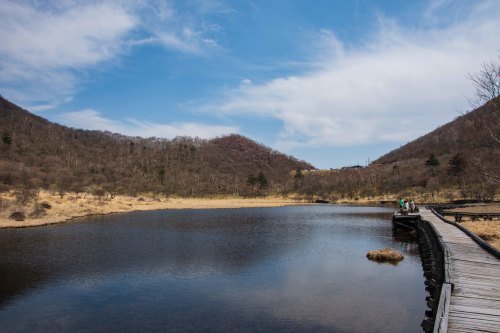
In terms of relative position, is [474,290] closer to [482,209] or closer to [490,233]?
[490,233]

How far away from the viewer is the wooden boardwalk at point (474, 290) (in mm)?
12227

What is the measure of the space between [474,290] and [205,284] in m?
14.5

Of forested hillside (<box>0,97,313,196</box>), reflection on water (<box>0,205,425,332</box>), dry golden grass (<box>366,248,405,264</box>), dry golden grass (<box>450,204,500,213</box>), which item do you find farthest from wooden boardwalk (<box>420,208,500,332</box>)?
forested hillside (<box>0,97,313,196</box>)

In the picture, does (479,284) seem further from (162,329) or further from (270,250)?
(270,250)

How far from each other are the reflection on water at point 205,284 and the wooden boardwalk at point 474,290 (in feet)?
8.34

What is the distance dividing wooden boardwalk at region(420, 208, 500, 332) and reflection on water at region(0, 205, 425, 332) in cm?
254

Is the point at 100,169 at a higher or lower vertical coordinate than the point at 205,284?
higher

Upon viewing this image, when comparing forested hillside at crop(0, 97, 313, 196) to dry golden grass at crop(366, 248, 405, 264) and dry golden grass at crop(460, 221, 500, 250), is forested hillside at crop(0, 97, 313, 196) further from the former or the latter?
dry golden grass at crop(460, 221, 500, 250)

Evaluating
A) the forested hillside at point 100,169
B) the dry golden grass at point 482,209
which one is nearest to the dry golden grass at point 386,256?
the dry golden grass at point 482,209

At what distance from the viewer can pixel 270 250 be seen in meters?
35.2

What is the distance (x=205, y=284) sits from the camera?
77.3 feet

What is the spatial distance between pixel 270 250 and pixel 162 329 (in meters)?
19.7

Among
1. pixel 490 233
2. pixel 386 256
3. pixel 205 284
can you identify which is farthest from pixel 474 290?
pixel 490 233

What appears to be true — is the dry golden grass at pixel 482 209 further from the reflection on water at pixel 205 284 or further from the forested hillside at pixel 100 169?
the forested hillside at pixel 100 169
